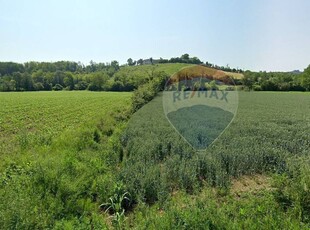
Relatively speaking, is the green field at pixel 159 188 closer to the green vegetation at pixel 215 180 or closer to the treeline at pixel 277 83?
the green vegetation at pixel 215 180

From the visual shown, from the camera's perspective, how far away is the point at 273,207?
5180 millimetres

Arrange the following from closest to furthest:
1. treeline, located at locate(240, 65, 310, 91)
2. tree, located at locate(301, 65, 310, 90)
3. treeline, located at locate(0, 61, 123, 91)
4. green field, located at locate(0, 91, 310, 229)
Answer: green field, located at locate(0, 91, 310, 229)
tree, located at locate(301, 65, 310, 90)
treeline, located at locate(240, 65, 310, 91)
treeline, located at locate(0, 61, 123, 91)

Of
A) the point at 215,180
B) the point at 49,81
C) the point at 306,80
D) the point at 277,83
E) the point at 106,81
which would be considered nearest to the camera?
the point at 215,180

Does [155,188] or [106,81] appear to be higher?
[106,81]

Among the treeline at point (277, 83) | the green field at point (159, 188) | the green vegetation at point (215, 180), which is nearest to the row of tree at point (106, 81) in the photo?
the treeline at point (277, 83)

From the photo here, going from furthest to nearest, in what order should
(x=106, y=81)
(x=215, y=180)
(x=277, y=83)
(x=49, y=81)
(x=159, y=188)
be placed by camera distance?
(x=49, y=81) < (x=106, y=81) < (x=277, y=83) < (x=215, y=180) < (x=159, y=188)

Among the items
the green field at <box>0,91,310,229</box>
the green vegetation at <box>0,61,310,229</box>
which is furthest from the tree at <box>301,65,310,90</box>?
the green field at <box>0,91,310,229</box>

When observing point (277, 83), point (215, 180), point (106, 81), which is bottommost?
point (215, 180)

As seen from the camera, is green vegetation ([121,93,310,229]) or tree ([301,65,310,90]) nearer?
green vegetation ([121,93,310,229])

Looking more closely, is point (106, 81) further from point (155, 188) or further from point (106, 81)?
point (155, 188)

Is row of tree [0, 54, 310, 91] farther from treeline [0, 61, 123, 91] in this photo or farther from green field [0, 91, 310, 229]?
green field [0, 91, 310, 229]

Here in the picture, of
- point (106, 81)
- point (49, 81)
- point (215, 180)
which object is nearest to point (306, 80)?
point (106, 81)

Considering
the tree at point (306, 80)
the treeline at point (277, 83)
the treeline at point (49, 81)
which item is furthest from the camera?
the treeline at point (49, 81)

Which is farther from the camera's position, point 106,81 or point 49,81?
point 49,81
